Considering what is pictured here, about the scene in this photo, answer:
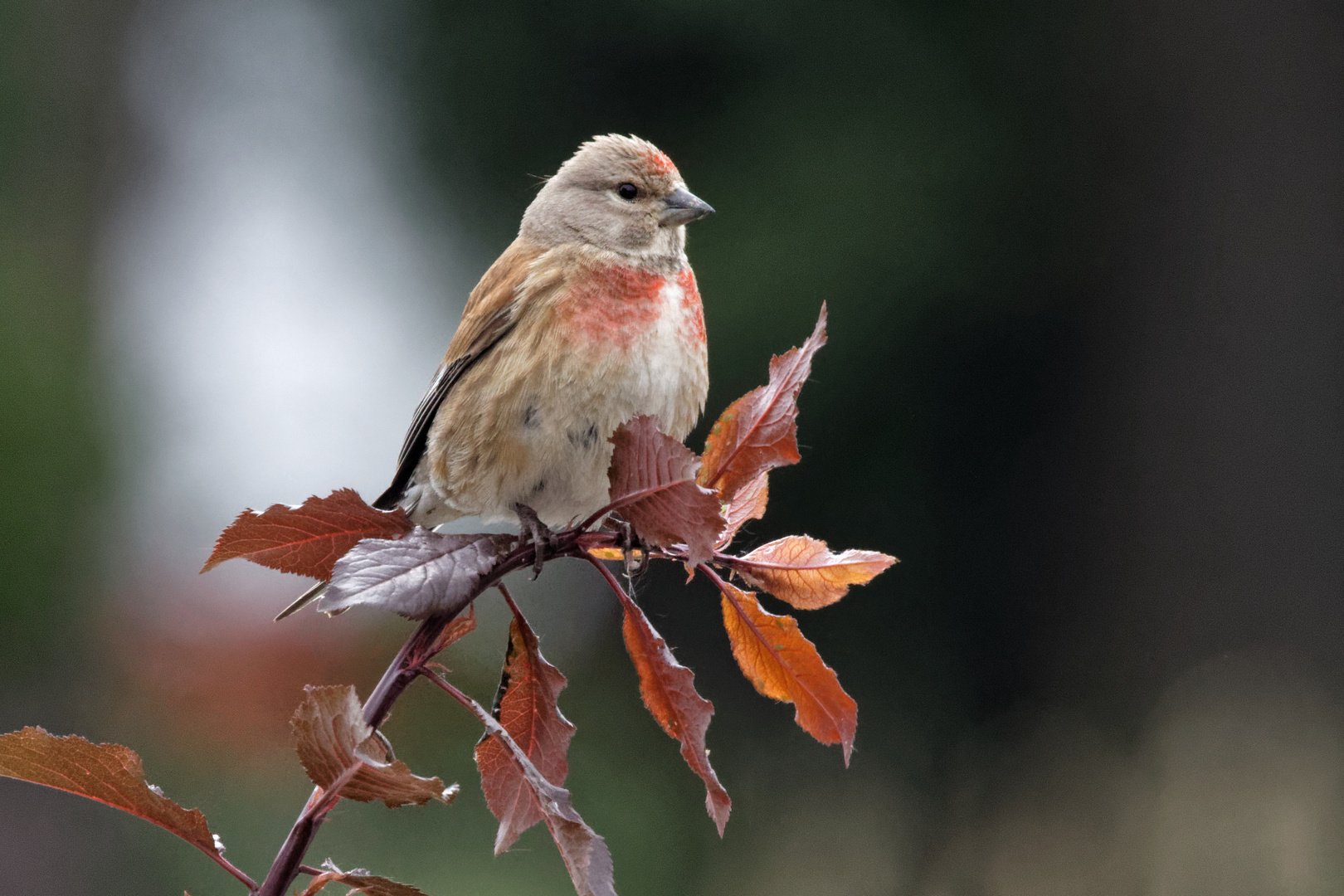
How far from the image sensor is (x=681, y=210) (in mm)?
1806

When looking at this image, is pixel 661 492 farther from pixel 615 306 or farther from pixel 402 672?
pixel 615 306

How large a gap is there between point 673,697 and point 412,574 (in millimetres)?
246

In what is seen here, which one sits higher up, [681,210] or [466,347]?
[681,210]

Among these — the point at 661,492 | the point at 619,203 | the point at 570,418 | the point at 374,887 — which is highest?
the point at 619,203

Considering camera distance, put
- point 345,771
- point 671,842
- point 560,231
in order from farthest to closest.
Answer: point 671,842, point 560,231, point 345,771

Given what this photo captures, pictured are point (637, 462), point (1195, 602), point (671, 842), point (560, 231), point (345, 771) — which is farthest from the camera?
point (1195, 602)

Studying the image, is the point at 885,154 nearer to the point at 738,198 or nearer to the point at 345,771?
the point at 738,198

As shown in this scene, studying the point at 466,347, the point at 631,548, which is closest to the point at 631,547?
the point at 631,548

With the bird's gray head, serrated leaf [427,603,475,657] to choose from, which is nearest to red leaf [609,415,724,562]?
serrated leaf [427,603,475,657]

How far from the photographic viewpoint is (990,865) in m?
3.80

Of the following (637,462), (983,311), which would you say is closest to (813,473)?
(983,311)

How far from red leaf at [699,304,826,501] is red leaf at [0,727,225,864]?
45 centimetres

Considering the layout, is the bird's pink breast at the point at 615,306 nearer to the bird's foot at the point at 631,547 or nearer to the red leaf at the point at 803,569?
the bird's foot at the point at 631,547

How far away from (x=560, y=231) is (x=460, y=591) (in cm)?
103
